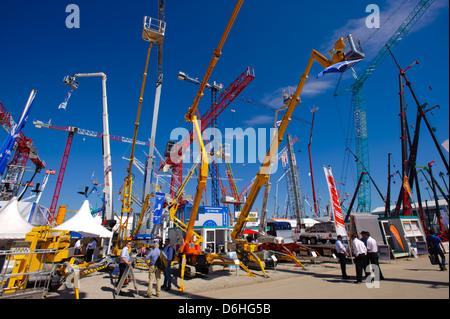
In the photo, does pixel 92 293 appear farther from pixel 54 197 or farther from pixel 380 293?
pixel 54 197

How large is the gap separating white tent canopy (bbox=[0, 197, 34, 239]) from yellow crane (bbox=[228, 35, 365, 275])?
1118cm

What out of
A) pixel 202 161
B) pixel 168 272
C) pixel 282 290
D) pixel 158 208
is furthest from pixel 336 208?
pixel 158 208

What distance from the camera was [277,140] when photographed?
11188 mm

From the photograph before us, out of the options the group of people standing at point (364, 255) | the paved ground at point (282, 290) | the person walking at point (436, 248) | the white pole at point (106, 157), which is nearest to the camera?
the paved ground at point (282, 290)

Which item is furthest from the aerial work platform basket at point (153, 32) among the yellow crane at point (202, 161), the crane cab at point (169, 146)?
the crane cab at point (169, 146)

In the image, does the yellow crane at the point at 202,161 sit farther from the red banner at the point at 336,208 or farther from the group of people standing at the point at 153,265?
the red banner at the point at 336,208

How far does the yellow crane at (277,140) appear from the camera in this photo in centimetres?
888

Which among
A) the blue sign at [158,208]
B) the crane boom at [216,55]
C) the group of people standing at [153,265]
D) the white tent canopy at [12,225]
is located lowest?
the group of people standing at [153,265]

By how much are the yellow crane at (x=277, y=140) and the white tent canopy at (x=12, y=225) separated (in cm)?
1118

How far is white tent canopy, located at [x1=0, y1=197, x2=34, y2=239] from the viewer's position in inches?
438

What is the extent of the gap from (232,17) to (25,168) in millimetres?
48111

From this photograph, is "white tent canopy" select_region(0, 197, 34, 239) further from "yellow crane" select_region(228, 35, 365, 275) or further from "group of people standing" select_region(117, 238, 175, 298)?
"yellow crane" select_region(228, 35, 365, 275)

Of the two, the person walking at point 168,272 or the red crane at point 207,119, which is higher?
the red crane at point 207,119
